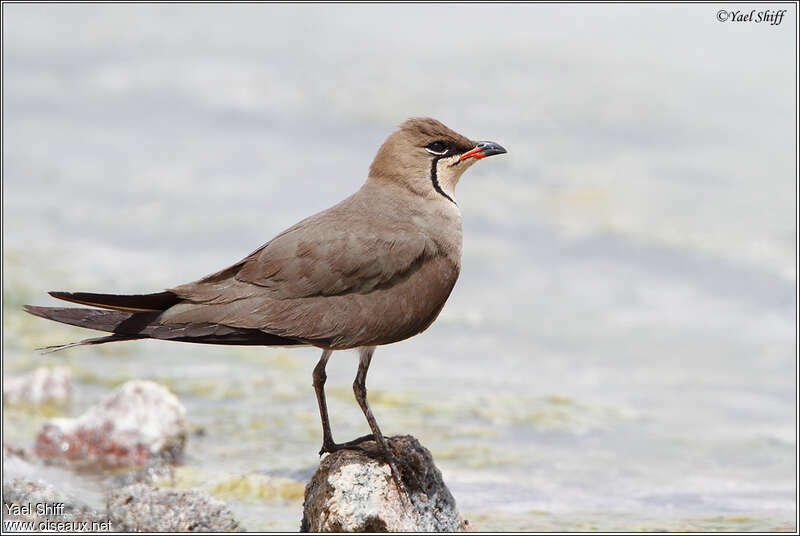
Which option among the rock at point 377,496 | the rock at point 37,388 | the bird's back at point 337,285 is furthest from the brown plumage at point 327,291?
the rock at point 37,388

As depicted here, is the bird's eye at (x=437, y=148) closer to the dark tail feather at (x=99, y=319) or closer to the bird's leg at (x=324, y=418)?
the bird's leg at (x=324, y=418)

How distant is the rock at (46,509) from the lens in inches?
265

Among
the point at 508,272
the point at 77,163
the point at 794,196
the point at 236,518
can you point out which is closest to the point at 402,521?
the point at 236,518

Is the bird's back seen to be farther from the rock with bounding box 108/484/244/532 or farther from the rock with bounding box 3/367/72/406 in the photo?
the rock with bounding box 3/367/72/406

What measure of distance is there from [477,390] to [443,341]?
127cm

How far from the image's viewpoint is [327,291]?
5.83 m

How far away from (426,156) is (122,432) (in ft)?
11.9

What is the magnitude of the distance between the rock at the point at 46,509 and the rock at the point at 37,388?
2.81 m

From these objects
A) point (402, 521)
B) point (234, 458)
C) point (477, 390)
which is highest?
point (477, 390)

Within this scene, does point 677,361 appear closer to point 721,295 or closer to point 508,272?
point 721,295

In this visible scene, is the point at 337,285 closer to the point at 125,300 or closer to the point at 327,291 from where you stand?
the point at 327,291

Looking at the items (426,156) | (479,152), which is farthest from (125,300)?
(479,152)

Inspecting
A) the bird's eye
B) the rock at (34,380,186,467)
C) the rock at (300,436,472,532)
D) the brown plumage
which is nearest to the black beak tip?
the bird's eye

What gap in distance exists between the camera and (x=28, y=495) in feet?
22.7
